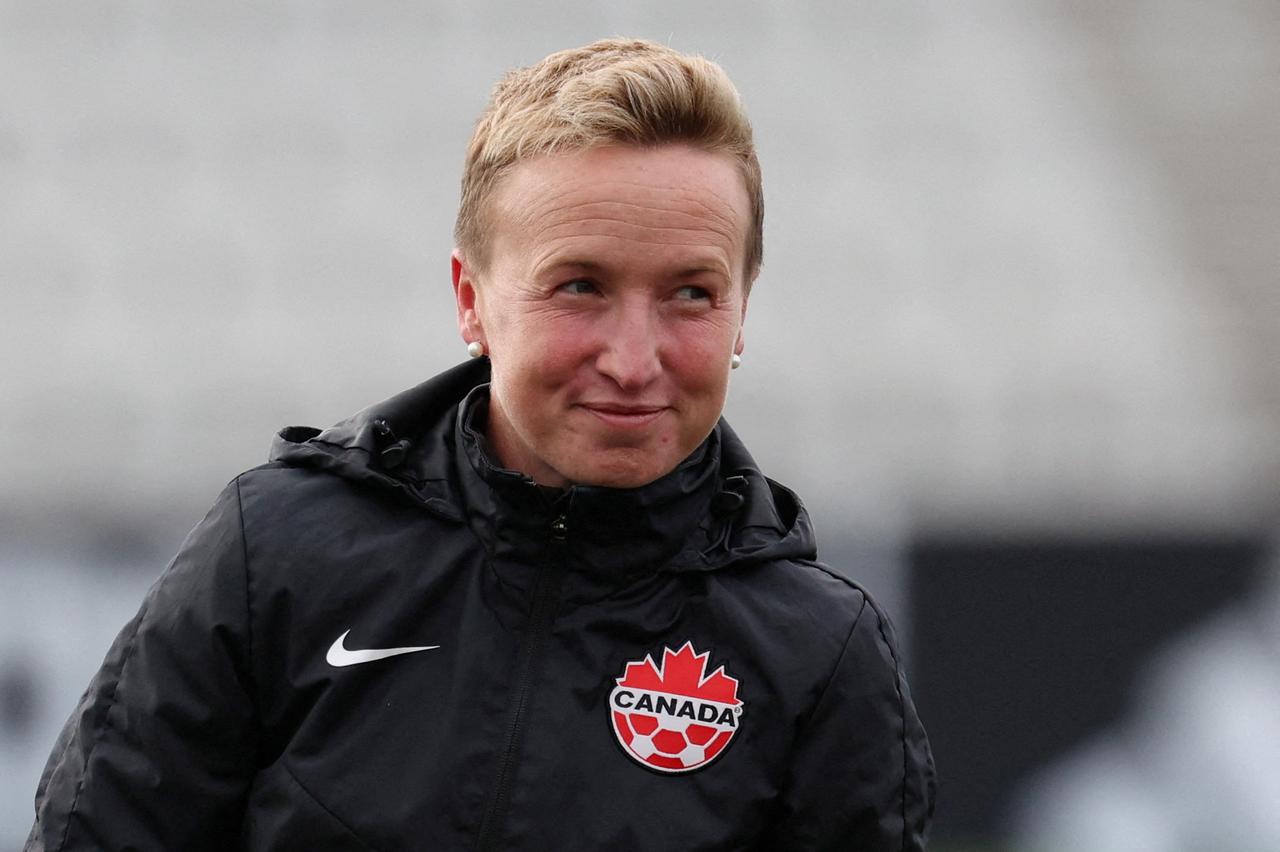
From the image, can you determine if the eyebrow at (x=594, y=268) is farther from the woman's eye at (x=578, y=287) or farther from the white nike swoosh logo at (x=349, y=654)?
the white nike swoosh logo at (x=349, y=654)

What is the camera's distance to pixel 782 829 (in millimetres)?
1512

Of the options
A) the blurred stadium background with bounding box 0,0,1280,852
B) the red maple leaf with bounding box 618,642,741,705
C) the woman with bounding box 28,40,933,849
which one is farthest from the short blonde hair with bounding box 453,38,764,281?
the blurred stadium background with bounding box 0,0,1280,852

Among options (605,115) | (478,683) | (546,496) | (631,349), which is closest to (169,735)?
(478,683)

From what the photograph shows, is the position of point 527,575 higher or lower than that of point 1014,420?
higher

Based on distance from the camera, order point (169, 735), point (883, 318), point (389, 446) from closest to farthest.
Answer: point (169, 735)
point (389, 446)
point (883, 318)

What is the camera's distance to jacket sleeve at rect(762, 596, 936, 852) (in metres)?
1.50

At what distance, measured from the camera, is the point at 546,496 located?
1504 millimetres

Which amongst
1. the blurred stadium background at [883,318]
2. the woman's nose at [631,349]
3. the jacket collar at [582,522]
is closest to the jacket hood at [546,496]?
the jacket collar at [582,522]

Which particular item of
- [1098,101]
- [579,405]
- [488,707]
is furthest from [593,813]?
[1098,101]

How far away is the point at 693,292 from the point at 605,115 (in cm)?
17

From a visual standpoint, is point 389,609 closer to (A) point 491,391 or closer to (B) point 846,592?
(A) point 491,391

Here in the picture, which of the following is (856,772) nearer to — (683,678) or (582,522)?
(683,678)

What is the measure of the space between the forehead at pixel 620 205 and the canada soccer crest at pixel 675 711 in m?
0.36

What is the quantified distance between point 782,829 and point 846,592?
233 millimetres
